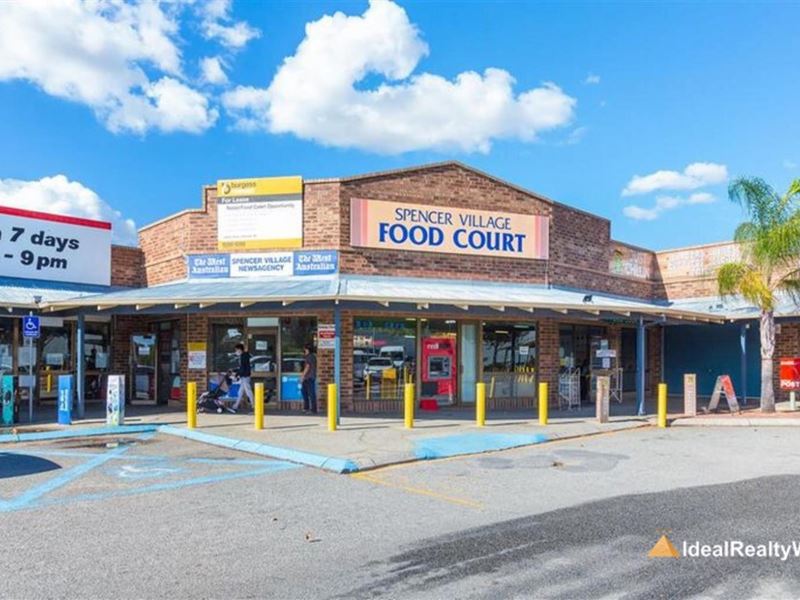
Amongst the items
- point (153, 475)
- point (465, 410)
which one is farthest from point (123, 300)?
point (465, 410)

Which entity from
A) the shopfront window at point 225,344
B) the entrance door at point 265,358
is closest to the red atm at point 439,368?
the entrance door at point 265,358

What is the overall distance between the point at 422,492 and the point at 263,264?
965cm

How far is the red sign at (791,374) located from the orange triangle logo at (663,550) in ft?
50.4

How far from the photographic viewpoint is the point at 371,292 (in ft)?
47.7

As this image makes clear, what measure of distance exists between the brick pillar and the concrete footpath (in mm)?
2346

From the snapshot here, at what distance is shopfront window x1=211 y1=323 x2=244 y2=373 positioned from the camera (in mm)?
16734

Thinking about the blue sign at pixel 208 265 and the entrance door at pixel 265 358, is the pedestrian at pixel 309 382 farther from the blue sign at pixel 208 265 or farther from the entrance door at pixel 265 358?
the blue sign at pixel 208 265

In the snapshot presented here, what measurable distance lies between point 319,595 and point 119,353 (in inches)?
617

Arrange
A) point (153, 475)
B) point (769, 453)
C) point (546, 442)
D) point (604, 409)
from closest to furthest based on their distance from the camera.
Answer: point (153, 475) < point (769, 453) < point (546, 442) < point (604, 409)

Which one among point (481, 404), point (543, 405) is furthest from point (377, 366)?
point (543, 405)

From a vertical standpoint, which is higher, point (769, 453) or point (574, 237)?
point (574, 237)

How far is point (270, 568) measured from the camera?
5336mm

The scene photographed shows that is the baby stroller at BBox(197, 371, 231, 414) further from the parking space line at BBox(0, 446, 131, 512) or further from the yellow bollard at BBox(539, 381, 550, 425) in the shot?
the yellow bollard at BBox(539, 381, 550, 425)

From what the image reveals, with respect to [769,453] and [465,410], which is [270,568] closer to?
[769,453]
